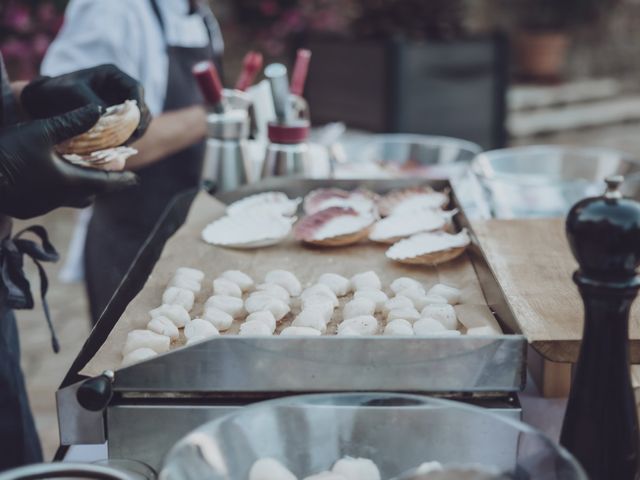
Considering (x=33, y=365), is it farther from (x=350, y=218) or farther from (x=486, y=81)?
(x=486, y=81)

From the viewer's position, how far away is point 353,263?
5.33 feet

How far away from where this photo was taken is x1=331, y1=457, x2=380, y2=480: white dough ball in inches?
32.2

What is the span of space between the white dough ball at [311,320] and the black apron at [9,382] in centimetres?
63

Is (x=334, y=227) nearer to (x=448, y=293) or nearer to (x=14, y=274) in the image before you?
(x=448, y=293)

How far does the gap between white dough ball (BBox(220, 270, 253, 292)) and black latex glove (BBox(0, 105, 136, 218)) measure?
0.91 ft

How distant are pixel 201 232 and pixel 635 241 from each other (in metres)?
1.12

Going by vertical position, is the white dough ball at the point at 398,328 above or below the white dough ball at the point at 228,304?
above

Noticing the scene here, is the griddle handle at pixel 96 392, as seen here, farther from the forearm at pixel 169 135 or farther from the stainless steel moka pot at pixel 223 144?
the forearm at pixel 169 135

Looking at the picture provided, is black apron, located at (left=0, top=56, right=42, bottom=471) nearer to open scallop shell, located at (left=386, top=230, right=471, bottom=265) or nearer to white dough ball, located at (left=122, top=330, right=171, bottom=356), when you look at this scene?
white dough ball, located at (left=122, top=330, right=171, bottom=356)

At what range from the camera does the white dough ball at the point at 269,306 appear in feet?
4.25

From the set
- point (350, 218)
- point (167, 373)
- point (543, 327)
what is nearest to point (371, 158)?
point (350, 218)

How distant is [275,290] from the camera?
1371 mm

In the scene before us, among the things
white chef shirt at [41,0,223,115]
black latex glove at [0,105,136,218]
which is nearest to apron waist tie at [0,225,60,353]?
black latex glove at [0,105,136,218]

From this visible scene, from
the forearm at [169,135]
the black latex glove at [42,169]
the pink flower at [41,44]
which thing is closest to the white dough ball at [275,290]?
the black latex glove at [42,169]
